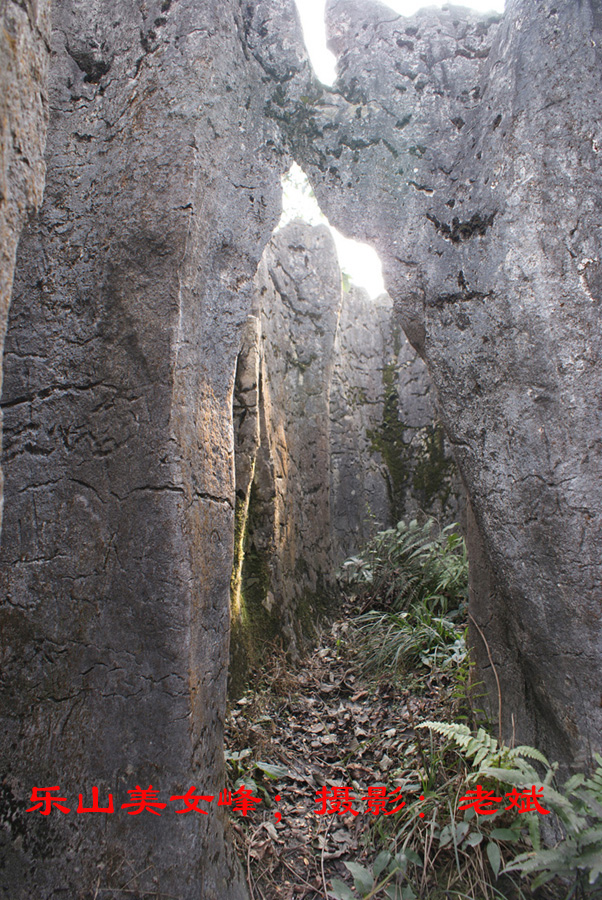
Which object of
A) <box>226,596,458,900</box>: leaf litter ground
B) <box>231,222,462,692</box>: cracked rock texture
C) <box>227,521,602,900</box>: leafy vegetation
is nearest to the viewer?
<box>227,521,602,900</box>: leafy vegetation

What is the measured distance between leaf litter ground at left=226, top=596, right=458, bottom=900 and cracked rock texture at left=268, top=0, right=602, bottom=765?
0.86 m

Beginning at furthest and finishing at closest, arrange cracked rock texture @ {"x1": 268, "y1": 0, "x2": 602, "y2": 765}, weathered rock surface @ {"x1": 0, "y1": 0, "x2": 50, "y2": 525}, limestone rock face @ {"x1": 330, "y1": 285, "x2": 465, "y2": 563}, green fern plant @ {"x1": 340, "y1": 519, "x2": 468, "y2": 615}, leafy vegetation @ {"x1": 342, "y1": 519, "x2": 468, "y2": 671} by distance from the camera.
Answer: limestone rock face @ {"x1": 330, "y1": 285, "x2": 465, "y2": 563} < green fern plant @ {"x1": 340, "y1": 519, "x2": 468, "y2": 615} < leafy vegetation @ {"x1": 342, "y1": 519, "x2": 468, "y2": 671} < cracked rock texture @ {"x1": 268, "y1": 0, "x2": 602, "y2": 765} < weathered rock surface @ {"x1": 0, "y1": 0, "x2": 50, "y2": 525}

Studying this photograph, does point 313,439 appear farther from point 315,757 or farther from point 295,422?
point 315,757

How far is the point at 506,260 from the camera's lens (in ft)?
8.57

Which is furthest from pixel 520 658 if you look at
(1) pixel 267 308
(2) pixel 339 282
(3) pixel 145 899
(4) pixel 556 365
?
(2) pixel 339 282

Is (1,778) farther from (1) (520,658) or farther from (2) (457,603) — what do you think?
(2) (457,603)

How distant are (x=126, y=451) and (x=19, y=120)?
1.20 metres

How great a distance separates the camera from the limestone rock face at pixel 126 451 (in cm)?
212

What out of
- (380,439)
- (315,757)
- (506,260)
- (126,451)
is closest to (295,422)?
(380,439)

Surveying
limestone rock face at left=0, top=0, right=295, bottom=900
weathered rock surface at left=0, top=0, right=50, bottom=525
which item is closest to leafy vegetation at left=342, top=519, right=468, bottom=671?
limestone rock face at left=0, top=0, right=295, bottom=900

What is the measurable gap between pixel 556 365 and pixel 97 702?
2.39 meters

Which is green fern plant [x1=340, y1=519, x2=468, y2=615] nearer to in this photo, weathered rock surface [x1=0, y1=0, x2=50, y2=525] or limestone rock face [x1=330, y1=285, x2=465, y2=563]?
limestone rock face [x1=330, y1=285, x2=465, y2=563]

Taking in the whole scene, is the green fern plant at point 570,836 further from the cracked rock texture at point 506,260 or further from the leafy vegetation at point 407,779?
the cracked rock texture at point 506,260

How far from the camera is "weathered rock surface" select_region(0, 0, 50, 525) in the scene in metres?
1.40
